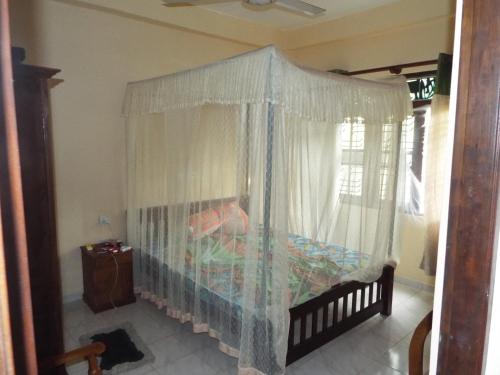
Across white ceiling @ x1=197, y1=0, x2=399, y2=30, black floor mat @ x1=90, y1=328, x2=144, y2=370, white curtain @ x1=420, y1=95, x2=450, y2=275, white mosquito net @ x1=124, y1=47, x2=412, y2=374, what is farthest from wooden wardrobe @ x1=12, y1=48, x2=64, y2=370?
white curtain @ x1=420, y1=95, x2=450, y2=275

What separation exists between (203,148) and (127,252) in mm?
1381

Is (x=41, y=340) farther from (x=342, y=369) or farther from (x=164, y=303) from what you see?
(x=342, y=369)

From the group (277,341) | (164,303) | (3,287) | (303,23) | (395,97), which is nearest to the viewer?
(3,287)

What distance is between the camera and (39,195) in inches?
60.6

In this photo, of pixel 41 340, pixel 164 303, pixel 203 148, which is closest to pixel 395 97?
pixel 203 148

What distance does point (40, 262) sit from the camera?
5.10 ft

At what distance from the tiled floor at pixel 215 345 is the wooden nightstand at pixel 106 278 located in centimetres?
9

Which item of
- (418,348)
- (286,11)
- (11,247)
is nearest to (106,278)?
(418,348)

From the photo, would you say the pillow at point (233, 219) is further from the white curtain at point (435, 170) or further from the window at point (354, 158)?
the white curtain at point (435, 170)

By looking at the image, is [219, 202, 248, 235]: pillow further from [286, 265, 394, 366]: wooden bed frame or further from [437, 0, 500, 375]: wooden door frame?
[437, 0, 500, 375]: wooden door frame

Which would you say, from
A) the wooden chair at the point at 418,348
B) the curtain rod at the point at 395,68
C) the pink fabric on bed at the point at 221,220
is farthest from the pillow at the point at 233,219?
the curtain rod at the point at 395,68

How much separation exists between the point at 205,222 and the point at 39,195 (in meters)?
1.24

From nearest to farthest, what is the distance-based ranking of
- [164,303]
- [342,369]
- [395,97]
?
[342,369] → [395,97] → [164,303]

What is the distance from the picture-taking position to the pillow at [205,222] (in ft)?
8.36
